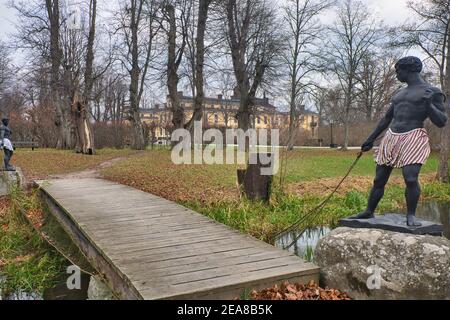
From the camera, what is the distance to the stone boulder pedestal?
361 centimetres

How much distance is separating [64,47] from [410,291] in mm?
26634

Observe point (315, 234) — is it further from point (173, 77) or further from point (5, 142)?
point (173, 77)

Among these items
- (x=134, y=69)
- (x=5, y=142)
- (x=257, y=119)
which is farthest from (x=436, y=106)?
(x=257, y=119)

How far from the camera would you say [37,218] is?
327 inches

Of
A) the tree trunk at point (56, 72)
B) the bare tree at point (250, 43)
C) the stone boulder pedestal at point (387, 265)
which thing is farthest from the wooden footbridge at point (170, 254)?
the tree trunk at point (56, 72)

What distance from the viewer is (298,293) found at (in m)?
3.71

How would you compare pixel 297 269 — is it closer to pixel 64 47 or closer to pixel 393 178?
pixel 393 178

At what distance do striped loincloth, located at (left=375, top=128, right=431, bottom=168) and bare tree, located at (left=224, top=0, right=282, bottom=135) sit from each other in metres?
16.7

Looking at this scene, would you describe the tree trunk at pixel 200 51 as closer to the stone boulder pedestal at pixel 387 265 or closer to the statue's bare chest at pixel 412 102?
the statue's bare chest at pixel 412 102

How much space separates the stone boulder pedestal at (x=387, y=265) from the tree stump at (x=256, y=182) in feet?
13.7

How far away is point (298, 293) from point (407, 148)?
6.20 ft

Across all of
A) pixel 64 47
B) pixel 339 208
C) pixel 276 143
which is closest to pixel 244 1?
pixel 64 47

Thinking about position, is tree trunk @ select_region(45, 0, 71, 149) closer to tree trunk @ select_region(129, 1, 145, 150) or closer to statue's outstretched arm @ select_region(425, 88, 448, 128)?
tree trunk @ select_region(129, 1, 145, 150)

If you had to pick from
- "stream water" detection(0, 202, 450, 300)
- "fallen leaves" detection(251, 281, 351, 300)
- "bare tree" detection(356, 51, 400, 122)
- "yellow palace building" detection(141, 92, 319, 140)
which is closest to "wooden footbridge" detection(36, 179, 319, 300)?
"fallen leaves" detection(251, 281, 351, 300)
